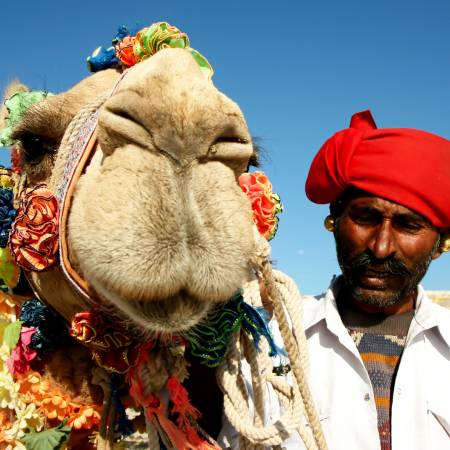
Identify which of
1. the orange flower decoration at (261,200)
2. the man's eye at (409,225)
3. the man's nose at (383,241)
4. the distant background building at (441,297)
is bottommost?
the orange flower decoration at (261,200)

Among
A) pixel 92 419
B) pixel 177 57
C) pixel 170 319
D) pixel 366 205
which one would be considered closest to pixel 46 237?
pixel 170 319

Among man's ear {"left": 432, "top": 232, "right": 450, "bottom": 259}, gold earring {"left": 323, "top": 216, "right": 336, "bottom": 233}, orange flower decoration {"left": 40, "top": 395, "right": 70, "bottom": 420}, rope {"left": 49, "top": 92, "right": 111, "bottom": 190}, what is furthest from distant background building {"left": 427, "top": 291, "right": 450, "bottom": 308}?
rope {"left": 49, "top": 92, "right": 111, "bottom": 190}

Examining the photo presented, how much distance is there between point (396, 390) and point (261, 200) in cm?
119

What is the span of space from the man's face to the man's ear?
8.0 inches

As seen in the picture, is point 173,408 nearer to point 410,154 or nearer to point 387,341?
point 387,341

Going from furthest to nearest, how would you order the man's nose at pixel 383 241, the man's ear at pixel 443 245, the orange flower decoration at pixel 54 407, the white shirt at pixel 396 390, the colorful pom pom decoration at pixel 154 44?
the man's ear at pixel 443 245, the man's nose at pixel 383 241, the white shirt at pixel 396 390, the orange flower decoration at pixel 54 407, the colorful pom pom decoration at pixel 154 44

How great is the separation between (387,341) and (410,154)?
0.95 m

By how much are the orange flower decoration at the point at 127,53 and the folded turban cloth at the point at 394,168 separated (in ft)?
4.39

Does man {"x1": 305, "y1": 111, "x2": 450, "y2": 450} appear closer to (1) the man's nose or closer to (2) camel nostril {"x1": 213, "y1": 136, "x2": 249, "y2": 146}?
(1) the man's nose

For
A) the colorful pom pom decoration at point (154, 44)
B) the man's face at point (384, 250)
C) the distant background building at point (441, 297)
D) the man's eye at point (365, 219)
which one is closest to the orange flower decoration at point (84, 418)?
the colorful pom pom decoration at point (154, 44)

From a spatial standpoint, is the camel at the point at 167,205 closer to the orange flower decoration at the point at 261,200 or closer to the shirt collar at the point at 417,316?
the orange flower decoration at the point at 261,200

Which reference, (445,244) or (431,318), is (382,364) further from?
(445,244)

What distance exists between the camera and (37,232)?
1.47 metres

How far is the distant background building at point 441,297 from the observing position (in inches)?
392
